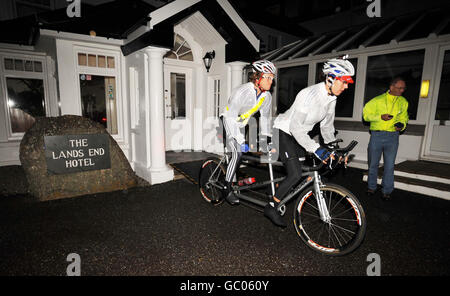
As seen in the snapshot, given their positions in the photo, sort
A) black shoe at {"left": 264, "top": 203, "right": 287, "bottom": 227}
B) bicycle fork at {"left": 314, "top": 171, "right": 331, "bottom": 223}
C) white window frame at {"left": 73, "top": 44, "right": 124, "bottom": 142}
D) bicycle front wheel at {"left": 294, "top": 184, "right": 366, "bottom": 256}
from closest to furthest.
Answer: bicycle front wheel at {"left": 294, "top": 184, "right": 366, "bottom": 256} < bicycle fork at {"left": 314, "top": 171, "right": 331, "bottom": 223} < black shoe at {"left": 264, "top": 203, "right": 287, "bottom": 227} < white window frame at {"left": 73, "top": 44, "right": 124, "bottom": 142}

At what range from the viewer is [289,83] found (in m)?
9.75

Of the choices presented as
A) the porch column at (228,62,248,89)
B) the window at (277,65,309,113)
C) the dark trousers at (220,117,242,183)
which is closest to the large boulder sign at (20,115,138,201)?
the dark trousers at (220,117,242,183)

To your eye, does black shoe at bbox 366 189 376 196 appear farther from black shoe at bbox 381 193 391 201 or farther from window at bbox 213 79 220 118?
window at bbox 213 79 220 118

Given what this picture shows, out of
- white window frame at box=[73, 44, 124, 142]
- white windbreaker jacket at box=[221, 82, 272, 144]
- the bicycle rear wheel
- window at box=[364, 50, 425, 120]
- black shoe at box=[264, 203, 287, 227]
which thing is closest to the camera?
black shoe at box=[264, 203, 287, 227]

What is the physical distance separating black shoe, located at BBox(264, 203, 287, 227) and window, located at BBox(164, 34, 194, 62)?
5900 millimetres

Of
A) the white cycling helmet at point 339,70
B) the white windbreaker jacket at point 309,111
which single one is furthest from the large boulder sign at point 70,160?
the white cycling helmet at point 339,70

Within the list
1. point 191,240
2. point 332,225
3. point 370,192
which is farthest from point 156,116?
point 370,192

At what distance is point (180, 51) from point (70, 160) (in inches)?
179

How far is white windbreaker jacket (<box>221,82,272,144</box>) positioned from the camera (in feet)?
11.9

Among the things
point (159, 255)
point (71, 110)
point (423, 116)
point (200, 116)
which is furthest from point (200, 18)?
point (423, 116)

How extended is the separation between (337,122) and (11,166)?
9827mm

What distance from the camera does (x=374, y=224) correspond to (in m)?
3.82

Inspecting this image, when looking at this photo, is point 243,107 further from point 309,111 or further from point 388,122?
point 388,122

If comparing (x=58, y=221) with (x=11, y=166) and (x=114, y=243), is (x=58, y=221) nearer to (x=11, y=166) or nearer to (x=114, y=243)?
(x=114, y=243)
